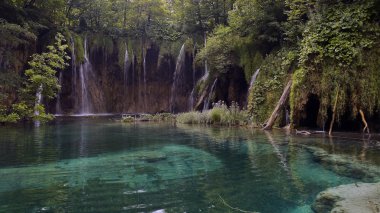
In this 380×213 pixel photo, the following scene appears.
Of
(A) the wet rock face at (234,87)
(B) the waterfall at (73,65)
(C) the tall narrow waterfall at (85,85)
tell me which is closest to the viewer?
(A) the wet rock face at (234,87)

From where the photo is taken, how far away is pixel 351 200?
13.3 feet

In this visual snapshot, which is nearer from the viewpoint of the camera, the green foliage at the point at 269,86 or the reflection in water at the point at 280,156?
the reflection in water at the point at 280,156

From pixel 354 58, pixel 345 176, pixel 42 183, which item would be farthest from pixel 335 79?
pixel 42 183

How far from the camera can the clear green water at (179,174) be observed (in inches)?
177

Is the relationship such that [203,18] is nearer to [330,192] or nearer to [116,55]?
[116,55]

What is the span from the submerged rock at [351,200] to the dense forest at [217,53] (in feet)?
25.6

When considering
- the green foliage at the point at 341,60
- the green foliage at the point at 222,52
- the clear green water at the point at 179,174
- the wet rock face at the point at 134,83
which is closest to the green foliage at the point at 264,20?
the green foliage at the point at 222,52

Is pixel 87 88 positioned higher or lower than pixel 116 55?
lower

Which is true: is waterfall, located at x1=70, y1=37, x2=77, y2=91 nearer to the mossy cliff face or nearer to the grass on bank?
the mossy cliff face

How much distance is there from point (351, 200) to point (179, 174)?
3.06 m

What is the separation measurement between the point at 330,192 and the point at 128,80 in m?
30.9

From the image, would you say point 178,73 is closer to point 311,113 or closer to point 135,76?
point 135,76

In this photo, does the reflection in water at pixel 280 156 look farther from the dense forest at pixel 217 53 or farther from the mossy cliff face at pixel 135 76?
the mossy cliff face at pixel 135 76

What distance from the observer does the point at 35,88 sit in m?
12.3
